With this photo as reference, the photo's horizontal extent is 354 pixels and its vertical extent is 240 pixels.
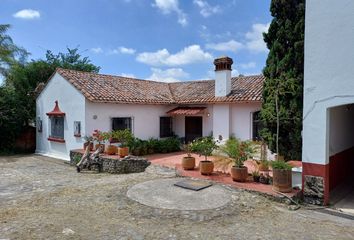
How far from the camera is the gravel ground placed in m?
7.46

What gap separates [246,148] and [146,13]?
12.9 meters

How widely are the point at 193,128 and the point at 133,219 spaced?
602 inches

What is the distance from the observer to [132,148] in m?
18.8

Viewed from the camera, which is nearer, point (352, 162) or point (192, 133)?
point (352, 162)

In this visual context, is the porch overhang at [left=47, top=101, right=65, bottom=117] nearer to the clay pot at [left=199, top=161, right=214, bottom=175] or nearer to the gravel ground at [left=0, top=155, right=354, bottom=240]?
the gravel ground at [left=0, top=155, right=354, bottom=240]

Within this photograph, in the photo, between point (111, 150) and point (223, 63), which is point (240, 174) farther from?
point (223, 63)

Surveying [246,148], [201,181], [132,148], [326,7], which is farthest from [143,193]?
[326,7]

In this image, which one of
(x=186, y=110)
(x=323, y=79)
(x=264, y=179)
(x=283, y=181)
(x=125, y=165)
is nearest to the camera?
(x=323, y=79)

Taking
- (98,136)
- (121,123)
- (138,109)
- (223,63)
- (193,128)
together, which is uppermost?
(223,63)

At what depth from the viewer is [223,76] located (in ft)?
69.5

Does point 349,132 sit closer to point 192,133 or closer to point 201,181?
point 201,181

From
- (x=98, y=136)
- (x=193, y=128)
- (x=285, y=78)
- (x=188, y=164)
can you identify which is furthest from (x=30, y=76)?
(x=285, y=78)

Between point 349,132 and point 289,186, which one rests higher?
point 349,132

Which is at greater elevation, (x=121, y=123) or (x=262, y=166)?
(x=121, y=123)
